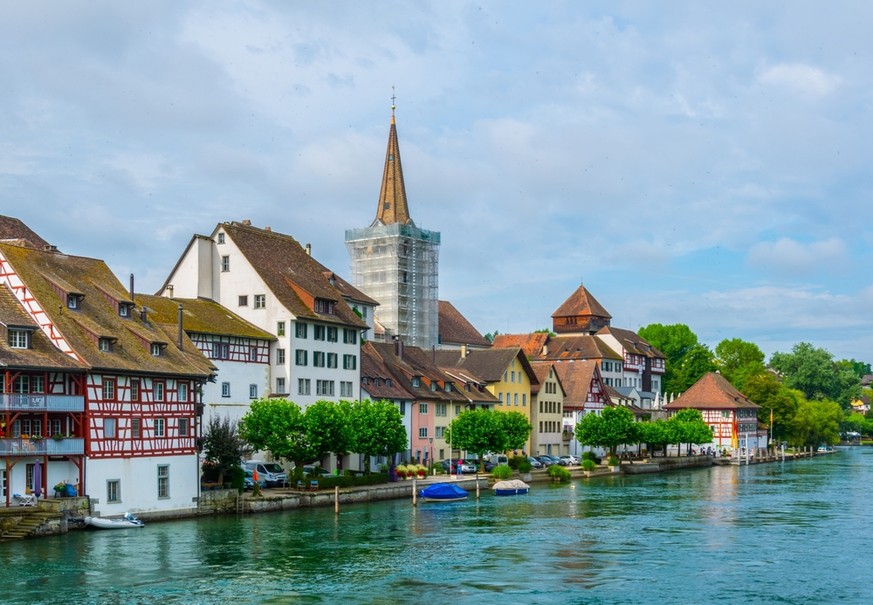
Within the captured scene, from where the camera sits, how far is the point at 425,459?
103750 millimetres

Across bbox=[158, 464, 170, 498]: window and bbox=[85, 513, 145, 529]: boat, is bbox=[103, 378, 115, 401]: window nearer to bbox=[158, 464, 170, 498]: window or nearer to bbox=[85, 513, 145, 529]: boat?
bbox=[158, 464, 170, 498]: window

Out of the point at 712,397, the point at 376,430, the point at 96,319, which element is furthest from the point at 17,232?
the point at 712,397

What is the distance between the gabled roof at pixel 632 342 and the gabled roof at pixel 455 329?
2177 cm

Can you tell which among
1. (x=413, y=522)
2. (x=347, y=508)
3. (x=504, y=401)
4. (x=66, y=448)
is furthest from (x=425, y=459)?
(x=66, y=448)

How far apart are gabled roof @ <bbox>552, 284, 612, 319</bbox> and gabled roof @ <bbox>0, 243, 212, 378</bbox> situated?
116961mm

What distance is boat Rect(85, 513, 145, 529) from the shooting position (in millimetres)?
58375

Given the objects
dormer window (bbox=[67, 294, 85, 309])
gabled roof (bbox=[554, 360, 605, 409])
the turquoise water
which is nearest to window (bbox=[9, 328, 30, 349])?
dormer window (bbox=[67, 294, 85, 309])

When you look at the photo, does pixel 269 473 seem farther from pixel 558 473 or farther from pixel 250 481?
pixel 558 473

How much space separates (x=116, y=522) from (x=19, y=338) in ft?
34.6

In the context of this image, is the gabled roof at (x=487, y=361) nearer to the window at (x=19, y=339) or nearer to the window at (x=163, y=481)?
the window at (x=163, y=481)

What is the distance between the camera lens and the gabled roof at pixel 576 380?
447 ft

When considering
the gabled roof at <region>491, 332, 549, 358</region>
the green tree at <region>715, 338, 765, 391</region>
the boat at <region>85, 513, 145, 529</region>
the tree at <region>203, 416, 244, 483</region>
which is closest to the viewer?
the boat at <region>85, 513, 145, 529</region>

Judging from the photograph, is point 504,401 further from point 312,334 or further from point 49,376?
point 49,376

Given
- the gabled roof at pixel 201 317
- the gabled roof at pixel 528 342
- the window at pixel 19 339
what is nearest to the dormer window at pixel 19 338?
the window at pixel 19 339
